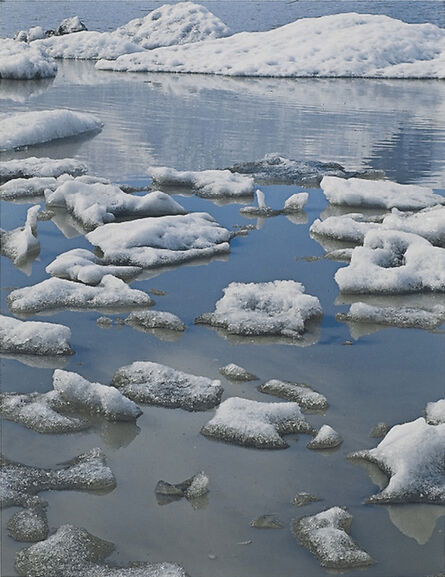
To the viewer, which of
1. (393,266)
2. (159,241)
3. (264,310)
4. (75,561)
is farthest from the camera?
(159,241)

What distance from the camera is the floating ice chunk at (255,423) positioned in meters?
3.46

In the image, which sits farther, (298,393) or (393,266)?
(393,266)

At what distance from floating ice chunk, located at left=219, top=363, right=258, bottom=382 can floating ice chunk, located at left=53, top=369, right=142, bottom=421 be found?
1.93ft

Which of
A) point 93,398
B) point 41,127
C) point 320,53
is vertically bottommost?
point 93,398

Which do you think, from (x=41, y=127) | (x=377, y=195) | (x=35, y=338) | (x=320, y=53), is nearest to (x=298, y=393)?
(x=35, y=338)

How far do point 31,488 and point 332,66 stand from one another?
1853cm

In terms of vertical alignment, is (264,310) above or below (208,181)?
below

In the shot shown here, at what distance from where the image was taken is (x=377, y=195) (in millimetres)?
7512

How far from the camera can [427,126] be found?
12078mm

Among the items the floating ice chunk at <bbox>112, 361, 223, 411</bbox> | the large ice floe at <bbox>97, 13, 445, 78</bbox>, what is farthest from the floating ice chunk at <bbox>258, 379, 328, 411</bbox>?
the large ice floe at <bbox>97, 13, 445, 78</bbox>

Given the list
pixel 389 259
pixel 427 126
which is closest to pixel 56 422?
pixel 389 259

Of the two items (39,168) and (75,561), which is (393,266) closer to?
(75,561)

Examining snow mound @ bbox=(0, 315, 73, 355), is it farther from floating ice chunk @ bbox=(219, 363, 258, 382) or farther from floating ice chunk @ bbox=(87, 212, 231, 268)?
floating ice chunk @ bbox=(87, 212, 231, 268)

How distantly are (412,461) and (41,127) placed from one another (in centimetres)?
806
